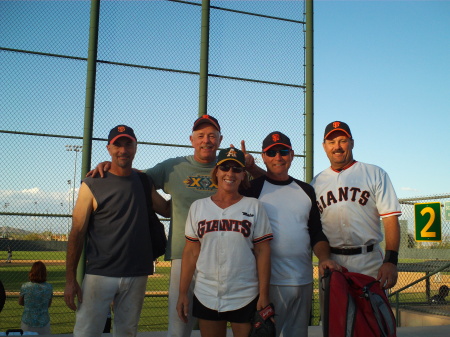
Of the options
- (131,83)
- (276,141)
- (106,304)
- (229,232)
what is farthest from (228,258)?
(131,83)

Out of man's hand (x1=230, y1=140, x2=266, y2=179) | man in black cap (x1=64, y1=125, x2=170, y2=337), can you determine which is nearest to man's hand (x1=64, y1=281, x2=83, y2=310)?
man in black cap (x1=64, y1=125, x2=170, y2=337)

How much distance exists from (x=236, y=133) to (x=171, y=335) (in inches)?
146

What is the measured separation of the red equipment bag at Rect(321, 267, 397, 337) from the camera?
9.07ft

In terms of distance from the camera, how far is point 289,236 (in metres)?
3.18

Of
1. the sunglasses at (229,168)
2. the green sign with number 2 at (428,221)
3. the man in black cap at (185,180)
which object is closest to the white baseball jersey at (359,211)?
the man in black cap at (185,180)

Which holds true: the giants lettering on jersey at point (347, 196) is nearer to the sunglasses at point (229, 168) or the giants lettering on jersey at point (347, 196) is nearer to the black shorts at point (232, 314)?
the sunglasses at point (229, 168)

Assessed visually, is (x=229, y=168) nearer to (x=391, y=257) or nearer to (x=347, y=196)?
(x=347, y=196)

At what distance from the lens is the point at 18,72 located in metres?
5.93

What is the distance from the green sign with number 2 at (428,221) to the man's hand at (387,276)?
247 inches

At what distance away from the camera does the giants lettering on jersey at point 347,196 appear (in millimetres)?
3416

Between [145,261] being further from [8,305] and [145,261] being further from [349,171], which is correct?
[8,305]

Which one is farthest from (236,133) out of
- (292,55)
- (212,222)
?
(212,222)

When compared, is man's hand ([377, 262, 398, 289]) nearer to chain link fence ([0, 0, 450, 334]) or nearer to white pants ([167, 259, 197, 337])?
white pants ([167, 259, 197, 337])

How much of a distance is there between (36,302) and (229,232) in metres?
4.27
